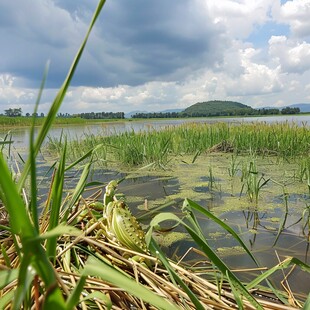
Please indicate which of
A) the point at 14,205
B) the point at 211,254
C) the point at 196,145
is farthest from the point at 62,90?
the point at 196,145

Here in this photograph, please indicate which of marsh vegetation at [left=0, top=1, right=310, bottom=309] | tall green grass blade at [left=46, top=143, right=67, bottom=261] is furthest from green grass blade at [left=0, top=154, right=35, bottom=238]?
tall green grass blade at [left=46, top=143, right=67, bottom=261]

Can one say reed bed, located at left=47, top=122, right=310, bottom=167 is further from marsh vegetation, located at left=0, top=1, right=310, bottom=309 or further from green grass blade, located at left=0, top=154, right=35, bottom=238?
green grass blade, located at left=0, top=154, right=35, bottom=238

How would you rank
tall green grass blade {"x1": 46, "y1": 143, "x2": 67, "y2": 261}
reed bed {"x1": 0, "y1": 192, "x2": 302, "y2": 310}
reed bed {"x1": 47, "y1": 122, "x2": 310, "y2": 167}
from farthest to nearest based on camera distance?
reed bed {"x1": 47, "y1": 122, "x2": 310, "y2": 167}
reed bed {"x1": 0, "y1": 192, "x2": 302, "y2": 310}
tall green grass blade {"x1": 46, "y1": 143, "x2": 67, "y2": 261}

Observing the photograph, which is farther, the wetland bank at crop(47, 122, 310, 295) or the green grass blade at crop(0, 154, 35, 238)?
the wetland bank at crop(47, 122, 310, 295)

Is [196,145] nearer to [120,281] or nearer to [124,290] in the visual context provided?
[124,290]

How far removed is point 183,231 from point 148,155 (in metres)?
3.56

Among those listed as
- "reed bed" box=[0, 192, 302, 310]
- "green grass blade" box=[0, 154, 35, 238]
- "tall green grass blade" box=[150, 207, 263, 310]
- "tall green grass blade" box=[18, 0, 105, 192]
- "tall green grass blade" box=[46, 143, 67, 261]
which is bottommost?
"reed bed" box=[0, 192, 302, 310]

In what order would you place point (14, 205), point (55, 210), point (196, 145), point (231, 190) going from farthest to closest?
1. point (196, 145)
2. point (231, 190)
3. point (55, 210)
4. point (14, 205)

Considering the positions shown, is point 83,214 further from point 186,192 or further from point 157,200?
point 186,192

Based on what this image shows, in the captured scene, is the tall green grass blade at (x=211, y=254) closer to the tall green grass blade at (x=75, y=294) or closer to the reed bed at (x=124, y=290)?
the reed bed at (x=124, y=290)

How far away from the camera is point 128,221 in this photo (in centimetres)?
106

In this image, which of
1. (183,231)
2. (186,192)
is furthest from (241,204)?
(183,231)

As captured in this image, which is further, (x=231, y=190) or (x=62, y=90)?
Result: (x=231, y=190)

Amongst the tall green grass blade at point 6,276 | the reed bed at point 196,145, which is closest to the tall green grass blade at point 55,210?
the tall green grass blade at point 6,276
